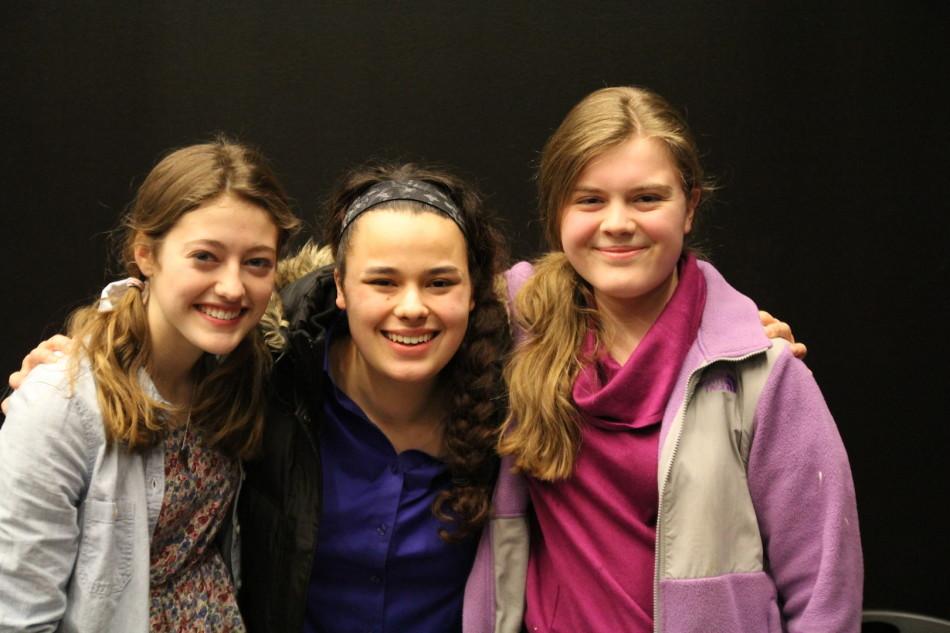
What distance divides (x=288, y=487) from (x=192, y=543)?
0.21 meters

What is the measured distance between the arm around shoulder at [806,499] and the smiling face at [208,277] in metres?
0.95

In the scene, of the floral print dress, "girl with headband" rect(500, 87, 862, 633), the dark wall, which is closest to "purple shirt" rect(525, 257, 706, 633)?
"girl with headband" rect(500, 87, 862, 633)

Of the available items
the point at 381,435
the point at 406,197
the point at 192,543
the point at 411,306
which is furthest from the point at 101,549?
the point at 406,197

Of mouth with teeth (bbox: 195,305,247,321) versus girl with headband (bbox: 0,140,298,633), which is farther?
mouth with teeth (bbox: 195,305,247,321)

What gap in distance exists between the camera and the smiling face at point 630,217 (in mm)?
1923

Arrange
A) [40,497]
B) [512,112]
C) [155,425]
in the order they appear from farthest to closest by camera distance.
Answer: [512,112], [155,425], [40,497]

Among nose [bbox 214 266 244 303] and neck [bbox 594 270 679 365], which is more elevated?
nose [bbox 214 266 244 303]

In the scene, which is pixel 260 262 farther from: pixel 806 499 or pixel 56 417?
pixel 806 499

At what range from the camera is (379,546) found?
2033mm

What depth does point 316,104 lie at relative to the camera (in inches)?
110

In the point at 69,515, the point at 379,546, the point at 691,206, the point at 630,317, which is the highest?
the point at 691,206

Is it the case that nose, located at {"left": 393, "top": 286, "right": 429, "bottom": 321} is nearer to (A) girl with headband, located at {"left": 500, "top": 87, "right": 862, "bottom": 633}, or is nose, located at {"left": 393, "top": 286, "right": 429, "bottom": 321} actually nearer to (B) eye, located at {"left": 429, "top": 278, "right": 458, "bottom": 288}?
(B) eye, located at {"left": 429, "top": 278, "right": 458, "bottom": 288}

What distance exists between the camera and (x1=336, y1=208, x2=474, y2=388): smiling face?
6.35 feet

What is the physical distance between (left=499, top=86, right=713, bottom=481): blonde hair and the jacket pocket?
0.72m
